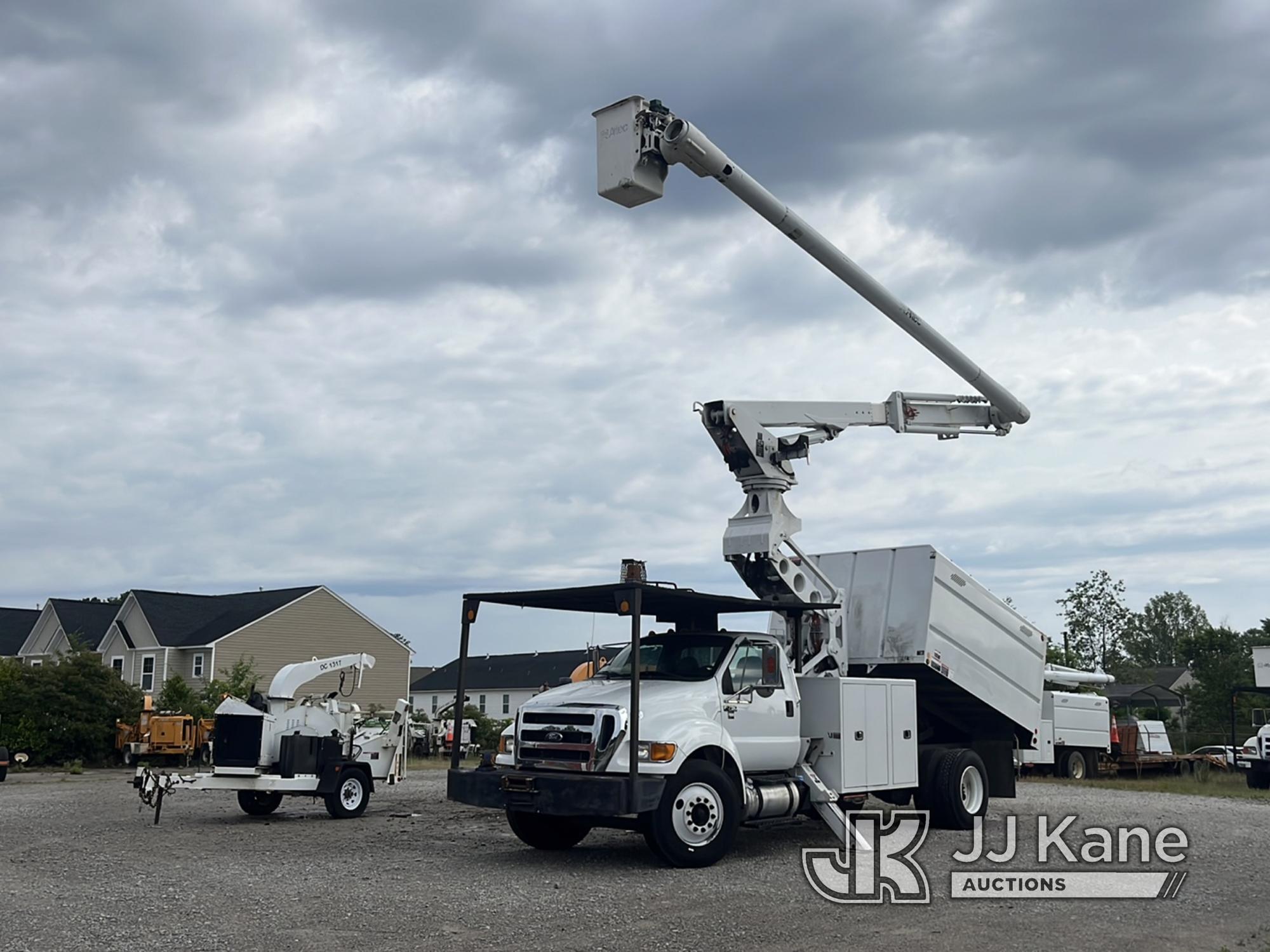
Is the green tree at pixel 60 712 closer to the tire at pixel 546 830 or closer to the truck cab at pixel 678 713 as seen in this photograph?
the tire at pixel 546 830

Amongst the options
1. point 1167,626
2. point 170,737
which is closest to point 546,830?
point 170,737

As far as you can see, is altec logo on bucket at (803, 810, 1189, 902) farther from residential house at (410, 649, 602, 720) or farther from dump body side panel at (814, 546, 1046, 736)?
residential house at (410, 649, 602, 720)

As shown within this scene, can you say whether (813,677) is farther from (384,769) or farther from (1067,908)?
(384,769)

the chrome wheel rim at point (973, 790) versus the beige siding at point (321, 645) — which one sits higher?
the beige siding at point (321, 645)

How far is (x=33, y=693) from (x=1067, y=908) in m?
31.9

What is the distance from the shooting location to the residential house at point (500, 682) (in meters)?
65.8

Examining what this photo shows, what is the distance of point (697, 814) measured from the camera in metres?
11.4

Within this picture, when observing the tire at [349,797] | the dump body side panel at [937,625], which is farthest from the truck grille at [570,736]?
the tire at [349,797]

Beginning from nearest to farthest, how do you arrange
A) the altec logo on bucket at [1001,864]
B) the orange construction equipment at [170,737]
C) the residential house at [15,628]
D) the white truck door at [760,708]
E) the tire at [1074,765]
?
the altec logo on bucket at [1001,864]
the white truck door at [760,708]
the tire at [1074,765]
the orange construction equipment at [170,737]
the residential house at [15,628]

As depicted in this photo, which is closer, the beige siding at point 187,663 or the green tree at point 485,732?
the green tree at point 485,732

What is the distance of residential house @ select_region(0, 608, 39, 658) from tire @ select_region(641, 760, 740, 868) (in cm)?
4844

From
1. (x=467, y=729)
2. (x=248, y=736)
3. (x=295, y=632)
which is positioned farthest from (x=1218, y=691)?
(x=248, y=736)

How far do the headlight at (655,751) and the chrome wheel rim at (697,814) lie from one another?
34 centimetres

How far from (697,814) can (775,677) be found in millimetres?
2129
